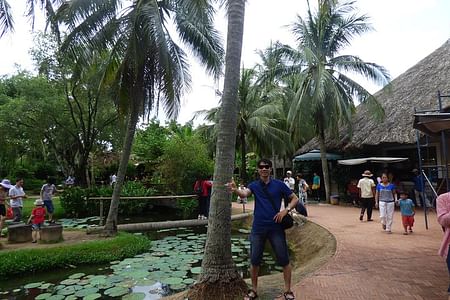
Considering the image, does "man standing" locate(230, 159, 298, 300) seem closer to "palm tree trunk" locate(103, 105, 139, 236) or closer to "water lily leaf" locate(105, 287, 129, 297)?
"water lily leaf" locate(105, 287, 129, 297)

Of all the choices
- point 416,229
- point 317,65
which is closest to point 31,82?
point 317,65

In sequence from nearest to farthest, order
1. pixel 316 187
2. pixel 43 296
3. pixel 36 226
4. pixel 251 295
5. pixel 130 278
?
pixel 251 295
pixel 43 296
pixel 130 278
pixel 36 226
pixel 316 187

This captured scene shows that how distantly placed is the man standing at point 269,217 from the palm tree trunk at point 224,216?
306 mm

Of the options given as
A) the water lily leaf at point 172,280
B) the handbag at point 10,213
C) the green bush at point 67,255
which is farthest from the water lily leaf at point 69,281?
the handbag at point 10,213

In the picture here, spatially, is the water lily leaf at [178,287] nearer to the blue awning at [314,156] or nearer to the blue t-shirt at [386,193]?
the blue t-shirt at [386,193]

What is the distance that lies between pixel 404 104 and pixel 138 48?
12505 mm

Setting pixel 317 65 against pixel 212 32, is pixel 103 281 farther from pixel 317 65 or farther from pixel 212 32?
pixel 317 65

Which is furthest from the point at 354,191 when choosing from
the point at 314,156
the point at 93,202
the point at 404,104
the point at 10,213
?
the point at 10,213

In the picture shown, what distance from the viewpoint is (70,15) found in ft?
31.1

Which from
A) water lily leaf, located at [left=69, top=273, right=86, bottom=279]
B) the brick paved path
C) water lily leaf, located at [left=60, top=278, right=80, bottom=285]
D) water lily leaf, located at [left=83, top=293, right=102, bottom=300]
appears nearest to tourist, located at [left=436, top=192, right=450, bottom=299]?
the brick paved path

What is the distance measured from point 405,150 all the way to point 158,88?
41.0 ft

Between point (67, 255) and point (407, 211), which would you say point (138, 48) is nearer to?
point (67, 255)

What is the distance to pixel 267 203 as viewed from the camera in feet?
14.0

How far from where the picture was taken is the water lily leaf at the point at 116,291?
6.27 m
